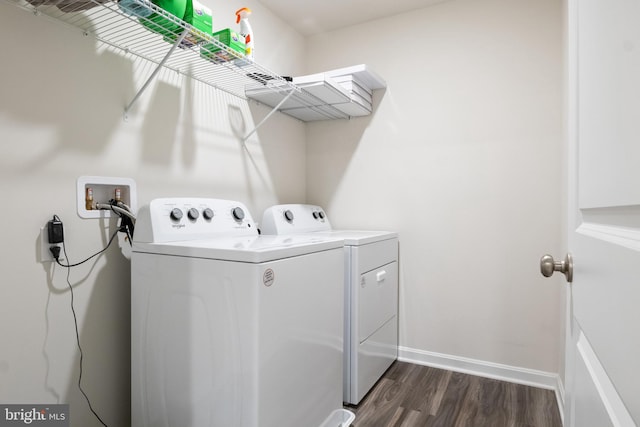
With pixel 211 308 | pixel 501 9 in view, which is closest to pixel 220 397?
pixel 211 308

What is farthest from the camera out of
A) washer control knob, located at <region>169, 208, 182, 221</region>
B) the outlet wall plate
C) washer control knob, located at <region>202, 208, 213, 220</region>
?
washer control knob, located at <region>202, 208, 213, 220</region>

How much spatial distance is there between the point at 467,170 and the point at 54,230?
2.06 meters

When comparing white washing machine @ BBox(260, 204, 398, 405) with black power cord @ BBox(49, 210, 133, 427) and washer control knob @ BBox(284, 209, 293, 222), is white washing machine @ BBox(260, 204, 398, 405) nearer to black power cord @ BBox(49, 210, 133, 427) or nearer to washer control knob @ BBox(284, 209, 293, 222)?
washer control knob @ BBox(284, 209, 293, 222)

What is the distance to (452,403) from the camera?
180 centimetres

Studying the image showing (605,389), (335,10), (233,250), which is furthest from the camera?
(335,10)

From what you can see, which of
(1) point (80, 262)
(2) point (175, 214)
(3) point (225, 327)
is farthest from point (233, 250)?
(1) point (80, 262)

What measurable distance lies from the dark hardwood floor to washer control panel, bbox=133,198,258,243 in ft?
3.54

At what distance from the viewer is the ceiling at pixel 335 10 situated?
87.2 inches

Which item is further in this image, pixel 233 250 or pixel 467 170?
pixel 467 170

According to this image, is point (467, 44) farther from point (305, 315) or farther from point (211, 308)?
point (211, 308)

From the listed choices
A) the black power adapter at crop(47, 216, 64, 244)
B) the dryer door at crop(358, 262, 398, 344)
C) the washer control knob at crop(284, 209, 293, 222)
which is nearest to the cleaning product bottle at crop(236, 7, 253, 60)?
the washer control knob at crop(284, 209, 293, 222)

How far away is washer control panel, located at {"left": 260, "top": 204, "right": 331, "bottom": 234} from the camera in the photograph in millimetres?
2059

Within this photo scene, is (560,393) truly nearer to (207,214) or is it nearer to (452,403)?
(452,403)

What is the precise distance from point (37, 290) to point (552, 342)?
2.40 meters
